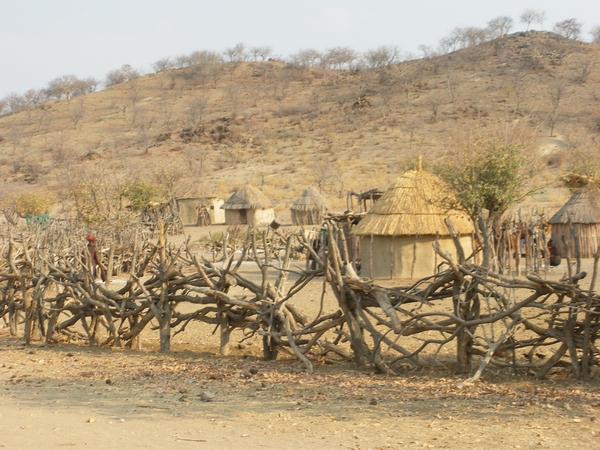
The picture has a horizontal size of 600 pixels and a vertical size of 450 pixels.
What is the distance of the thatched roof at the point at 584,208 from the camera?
18797 millimetres

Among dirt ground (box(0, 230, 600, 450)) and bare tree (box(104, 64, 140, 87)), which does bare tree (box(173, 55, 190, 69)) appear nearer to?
bare tree (box(104, 64, 140, 87))

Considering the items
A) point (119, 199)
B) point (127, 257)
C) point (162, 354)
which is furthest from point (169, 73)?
point (162, 354)

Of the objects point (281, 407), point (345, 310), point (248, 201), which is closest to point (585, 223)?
point (345, 310)

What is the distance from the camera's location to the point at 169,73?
262ft

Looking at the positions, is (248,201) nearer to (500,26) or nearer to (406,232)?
(406,232)

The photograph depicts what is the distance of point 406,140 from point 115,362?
3947 cm

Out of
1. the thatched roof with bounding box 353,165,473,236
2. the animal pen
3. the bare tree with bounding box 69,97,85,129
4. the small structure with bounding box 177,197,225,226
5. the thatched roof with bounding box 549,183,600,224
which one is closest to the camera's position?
the animal pen

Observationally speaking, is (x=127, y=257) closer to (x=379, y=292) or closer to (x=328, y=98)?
(x=379, y=292)

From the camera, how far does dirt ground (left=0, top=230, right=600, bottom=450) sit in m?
4.72

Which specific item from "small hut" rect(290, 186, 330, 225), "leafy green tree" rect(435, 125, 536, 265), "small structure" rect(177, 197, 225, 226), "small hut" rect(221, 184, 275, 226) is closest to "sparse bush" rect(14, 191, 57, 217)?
"small structure" rect(177, 197, 225, 226)

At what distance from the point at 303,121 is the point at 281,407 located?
167 ft

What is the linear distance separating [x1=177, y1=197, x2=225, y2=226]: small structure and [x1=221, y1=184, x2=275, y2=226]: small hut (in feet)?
4.56

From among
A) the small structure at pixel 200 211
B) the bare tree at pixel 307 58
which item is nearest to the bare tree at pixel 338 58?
the bare tree at pixel 307 58

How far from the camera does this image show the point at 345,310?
271 inches
